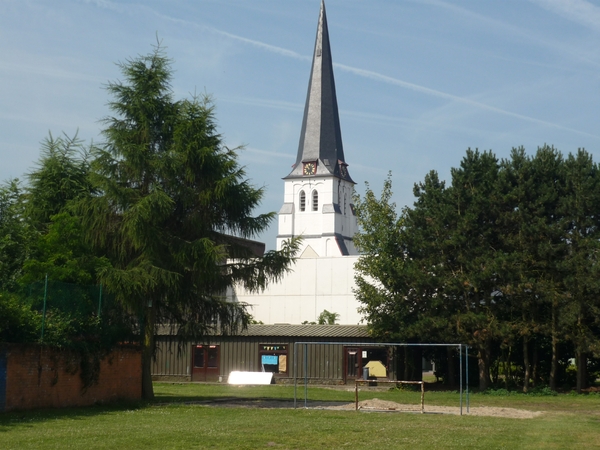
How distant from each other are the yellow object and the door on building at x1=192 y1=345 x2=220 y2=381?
8.97 meters

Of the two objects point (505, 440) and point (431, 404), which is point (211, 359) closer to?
point (431, 404)

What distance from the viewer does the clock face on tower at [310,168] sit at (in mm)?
135925

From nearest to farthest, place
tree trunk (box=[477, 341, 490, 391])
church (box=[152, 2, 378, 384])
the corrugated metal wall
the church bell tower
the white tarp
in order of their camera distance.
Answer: tree trunk (box=[477, 341, 490, 391]) < the white tarp < church (box=[152, 2, 378, 384]) < the corrugated metal wall < the church bell tower

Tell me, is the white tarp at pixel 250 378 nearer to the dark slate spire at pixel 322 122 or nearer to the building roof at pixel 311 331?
the building roof at pixel 311 331

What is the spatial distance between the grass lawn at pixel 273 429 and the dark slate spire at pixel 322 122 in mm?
97962

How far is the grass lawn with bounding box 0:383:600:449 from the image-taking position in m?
15.7

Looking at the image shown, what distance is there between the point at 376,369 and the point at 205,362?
9970mm

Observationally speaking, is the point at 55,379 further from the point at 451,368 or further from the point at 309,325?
the point at 309,325

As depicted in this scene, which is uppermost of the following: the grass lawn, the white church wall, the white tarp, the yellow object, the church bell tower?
the church bell tower

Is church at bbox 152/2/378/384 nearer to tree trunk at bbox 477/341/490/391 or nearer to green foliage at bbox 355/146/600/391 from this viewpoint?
green foliage at bbox 355/146/600/391

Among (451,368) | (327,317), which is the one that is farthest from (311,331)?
(327,317)

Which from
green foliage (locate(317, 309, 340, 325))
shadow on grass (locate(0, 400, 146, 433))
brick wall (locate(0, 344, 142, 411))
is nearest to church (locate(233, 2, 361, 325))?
green foliage (locate(317, 309, 340, 325))

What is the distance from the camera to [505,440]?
55.2 feet

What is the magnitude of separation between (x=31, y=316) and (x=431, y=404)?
14457 millimetres
